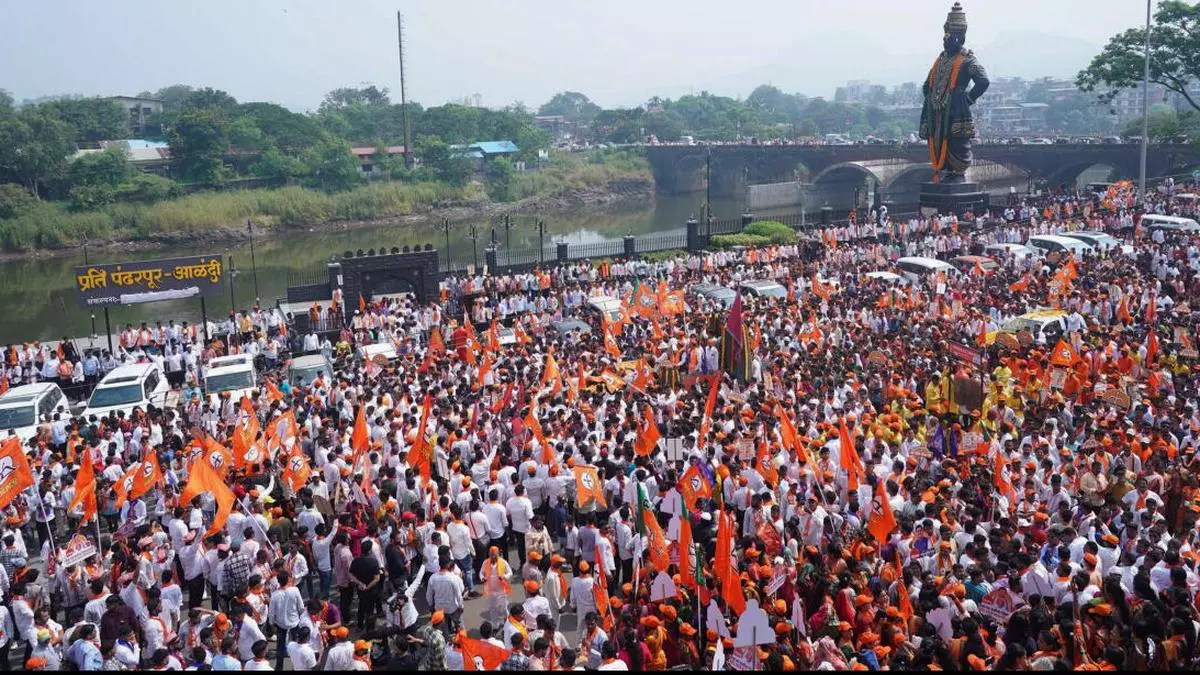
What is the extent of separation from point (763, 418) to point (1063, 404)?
175 inches

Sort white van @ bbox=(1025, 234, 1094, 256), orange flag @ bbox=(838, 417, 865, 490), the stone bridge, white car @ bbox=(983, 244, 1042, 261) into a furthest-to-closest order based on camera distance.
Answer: the stone bridge
white van @ bbox=(1025, 234, 1094, 256)
white car @ bbox=(983, 244, 1042, 261)
orange flag @ bbox=(838, 417, 865, 490)

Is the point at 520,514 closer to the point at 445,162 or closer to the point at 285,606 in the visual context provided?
the point at 285,606

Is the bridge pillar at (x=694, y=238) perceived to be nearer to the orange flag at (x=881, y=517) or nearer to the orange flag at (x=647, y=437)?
the orange flag at (x=647, y=437)

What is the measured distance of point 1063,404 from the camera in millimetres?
14164

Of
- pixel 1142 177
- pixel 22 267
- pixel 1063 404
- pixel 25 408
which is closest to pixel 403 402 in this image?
pixel 25 408

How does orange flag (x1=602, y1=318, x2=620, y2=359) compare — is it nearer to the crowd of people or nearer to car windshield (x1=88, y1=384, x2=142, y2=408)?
the crowd of people

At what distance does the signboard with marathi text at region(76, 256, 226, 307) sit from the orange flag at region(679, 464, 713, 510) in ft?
51.5

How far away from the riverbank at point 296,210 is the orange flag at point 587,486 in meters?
44.2

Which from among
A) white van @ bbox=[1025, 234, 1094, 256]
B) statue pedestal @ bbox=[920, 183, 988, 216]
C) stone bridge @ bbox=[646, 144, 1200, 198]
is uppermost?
stone bridge @ bbox=[646, 144, 1200, 198]

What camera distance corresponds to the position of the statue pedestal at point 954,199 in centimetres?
3472

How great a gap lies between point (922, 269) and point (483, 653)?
821 inches

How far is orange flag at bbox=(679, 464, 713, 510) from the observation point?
1046 centimetres

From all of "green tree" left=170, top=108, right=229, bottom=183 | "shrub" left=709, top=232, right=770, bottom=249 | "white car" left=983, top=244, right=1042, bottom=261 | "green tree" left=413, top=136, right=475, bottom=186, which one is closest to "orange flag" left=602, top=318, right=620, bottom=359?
"white car" left=983, top=244, right=1042, bottom=261

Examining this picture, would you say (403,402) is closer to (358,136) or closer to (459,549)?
(459,549)
